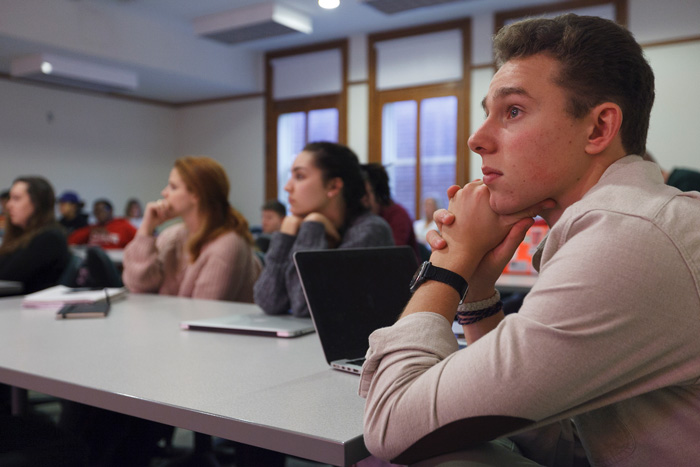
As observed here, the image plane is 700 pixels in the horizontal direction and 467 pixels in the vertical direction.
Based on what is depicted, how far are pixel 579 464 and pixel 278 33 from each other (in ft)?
21.0

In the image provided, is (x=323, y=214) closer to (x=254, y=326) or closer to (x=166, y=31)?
(x=254, y=326)

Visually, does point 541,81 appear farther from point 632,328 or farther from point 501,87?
point 632,328

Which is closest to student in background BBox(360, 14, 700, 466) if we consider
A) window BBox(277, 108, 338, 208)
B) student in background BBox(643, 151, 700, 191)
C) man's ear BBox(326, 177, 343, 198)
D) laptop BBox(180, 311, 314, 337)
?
laptop BBox(180, 311, 314, 337)

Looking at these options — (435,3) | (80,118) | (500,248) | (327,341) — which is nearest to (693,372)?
(500,248)

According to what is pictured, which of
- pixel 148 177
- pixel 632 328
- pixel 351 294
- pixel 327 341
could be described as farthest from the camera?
pixel 148 177

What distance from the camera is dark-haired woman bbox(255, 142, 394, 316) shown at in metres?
1.96

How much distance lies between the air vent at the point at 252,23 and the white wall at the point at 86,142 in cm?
259

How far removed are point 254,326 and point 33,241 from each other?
212 centimetres

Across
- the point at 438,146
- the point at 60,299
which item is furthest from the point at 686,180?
the point at 438,146

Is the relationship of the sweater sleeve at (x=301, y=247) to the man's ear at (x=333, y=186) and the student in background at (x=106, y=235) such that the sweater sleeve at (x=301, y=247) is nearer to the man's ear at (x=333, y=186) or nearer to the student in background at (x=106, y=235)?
the man's ear at (x=333, y=186)

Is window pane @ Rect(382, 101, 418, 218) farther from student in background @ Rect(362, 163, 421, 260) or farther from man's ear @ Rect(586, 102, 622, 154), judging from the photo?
man's ear @ Rect(586, 102, 622, 154)

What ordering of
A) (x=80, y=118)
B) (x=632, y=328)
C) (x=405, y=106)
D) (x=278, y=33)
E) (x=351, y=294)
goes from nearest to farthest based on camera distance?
1. (x=632, y=328)
2. (x=351, y=294)
3. (x=278, y=33)
4. (x=405, y=106)
5. (x=80, y=118)

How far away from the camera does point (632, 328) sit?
64cm

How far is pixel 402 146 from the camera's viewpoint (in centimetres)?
750
